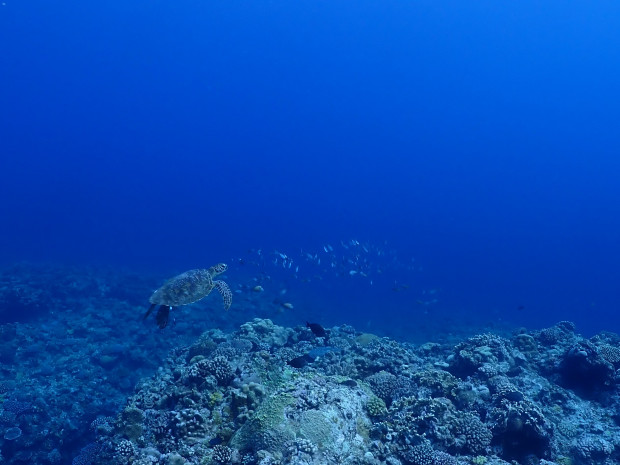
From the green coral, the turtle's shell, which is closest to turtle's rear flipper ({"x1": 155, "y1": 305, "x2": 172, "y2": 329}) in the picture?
the turtle's shell

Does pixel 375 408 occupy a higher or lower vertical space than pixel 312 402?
higher

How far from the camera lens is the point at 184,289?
10703 mm

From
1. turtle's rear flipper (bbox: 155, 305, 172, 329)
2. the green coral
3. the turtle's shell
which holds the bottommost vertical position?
turtle's rear flipper (bbox: 155, 305, 172, 329)

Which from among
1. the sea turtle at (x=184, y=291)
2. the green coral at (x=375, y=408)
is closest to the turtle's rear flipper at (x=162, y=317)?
the sea turtle at (x=184, y=291)

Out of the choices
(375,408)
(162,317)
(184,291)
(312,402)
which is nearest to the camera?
(312,402)

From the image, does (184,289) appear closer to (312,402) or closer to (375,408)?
(312,402)

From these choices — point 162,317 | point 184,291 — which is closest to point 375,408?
point 162,317

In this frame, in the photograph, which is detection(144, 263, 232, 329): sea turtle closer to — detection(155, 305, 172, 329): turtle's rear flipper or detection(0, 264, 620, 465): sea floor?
detection(155, 305, 172, 329): turtle's rear flipper

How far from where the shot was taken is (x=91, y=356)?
18.9m

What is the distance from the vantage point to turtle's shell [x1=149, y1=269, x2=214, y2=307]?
10492 millimetres

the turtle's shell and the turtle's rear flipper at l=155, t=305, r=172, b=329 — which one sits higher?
the turtle's shell

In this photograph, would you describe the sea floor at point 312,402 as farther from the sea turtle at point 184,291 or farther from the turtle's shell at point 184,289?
the turtle's shell at point 184,289

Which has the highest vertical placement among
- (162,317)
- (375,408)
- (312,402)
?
(375,408)

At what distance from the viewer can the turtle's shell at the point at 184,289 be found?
34.4 feet
